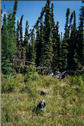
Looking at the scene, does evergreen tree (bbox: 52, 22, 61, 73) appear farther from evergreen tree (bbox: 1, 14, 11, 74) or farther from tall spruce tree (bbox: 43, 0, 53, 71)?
evergreen tree (bbox: 1, 14, 11, 74)

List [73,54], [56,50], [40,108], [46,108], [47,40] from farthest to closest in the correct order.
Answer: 1. [56,50]
2. [73,54]
3. [47,40]
4. [46,108]
5. [40,108]

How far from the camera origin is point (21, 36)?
39.8 metres

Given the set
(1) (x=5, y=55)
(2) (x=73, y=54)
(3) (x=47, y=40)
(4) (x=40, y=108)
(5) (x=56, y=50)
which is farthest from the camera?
(5) (x=56, y=50)

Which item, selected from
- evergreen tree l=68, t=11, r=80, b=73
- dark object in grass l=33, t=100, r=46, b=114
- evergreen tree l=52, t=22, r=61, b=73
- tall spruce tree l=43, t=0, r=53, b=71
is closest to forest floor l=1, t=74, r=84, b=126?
dark object in grass l=33, t=100, r=46, b=114

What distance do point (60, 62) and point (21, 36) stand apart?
18169mm

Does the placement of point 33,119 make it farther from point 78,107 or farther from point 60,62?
point 60,62

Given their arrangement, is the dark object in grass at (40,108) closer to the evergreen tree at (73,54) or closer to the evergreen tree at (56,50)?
the evergreen tree at (73,54)

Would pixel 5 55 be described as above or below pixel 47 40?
below

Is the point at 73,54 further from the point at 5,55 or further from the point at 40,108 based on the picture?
the point at 40,108

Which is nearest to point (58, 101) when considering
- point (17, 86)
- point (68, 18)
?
point (17, 86)

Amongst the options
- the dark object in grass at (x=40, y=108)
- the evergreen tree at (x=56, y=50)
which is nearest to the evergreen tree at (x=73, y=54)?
the evergreen tree at (x=56, y=50)

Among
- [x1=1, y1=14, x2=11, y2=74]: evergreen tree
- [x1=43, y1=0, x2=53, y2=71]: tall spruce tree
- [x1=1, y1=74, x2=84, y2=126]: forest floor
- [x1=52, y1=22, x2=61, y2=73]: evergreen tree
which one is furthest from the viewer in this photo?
[x1=52, y1=22, x2=61, y2=73]: evergreen tree

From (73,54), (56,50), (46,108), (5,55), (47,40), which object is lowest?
(46,108)

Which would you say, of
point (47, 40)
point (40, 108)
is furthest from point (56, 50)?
point (40, 108)
